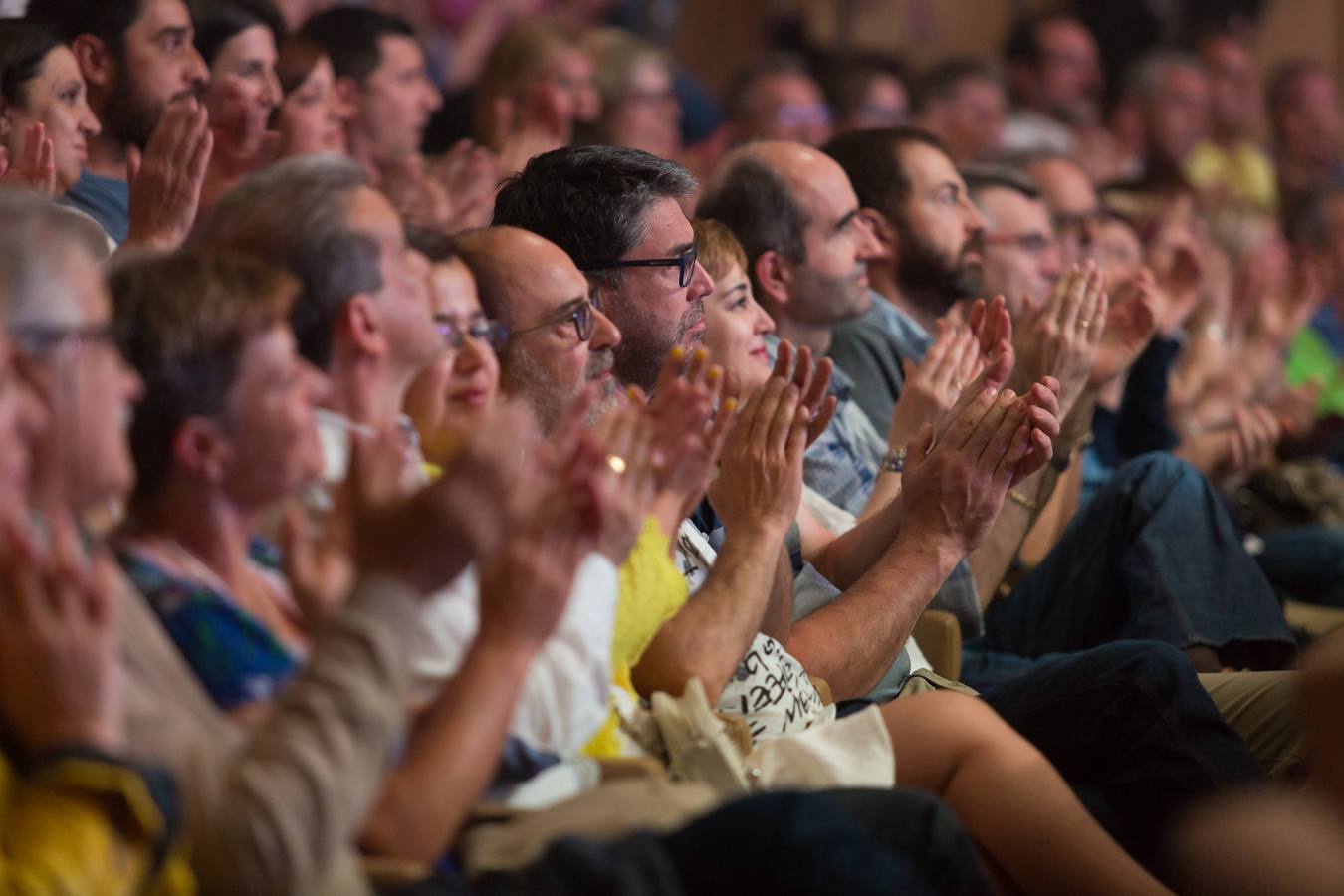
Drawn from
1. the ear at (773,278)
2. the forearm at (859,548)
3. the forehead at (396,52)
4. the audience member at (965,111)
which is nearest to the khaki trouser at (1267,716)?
the forearm at (859,548)

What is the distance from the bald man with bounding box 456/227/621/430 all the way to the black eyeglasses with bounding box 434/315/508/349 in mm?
79

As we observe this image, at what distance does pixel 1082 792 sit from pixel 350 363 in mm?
1024

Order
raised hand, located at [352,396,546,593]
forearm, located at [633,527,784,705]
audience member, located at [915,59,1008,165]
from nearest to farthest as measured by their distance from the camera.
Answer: raised hand, located at [352,396,546,593]
forearm, located at [633,527,784,705]
audience member, located at [915,59,1008,165]

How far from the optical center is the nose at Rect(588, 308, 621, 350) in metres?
2.26

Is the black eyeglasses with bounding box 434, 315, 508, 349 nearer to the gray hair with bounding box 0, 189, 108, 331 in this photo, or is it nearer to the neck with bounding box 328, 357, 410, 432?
the neck with bounding box 328, 357, 410, 432

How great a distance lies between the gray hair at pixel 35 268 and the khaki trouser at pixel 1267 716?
160cm

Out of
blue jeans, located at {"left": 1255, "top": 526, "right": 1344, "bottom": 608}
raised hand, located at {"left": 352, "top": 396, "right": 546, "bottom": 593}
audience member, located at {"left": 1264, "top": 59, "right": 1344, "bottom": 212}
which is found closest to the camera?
raised hand, located at {"left": 352, "top": 396, "right": 546, "bottom": 593}

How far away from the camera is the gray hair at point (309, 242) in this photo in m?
1.71

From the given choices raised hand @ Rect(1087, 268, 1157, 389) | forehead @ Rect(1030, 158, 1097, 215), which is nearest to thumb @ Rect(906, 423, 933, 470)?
raised hand @ Rect(1087, 268, 1157, 389)

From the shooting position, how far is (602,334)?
228cm

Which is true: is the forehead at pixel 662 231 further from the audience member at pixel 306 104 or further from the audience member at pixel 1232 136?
the audience member at pixel 1232 136

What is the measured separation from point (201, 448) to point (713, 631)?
0.69 m

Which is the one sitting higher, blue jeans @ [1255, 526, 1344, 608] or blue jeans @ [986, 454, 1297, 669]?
blue jeans @ [986, 454, 1297, 669]

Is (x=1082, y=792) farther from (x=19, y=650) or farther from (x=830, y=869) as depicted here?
(x=19, y=650)
